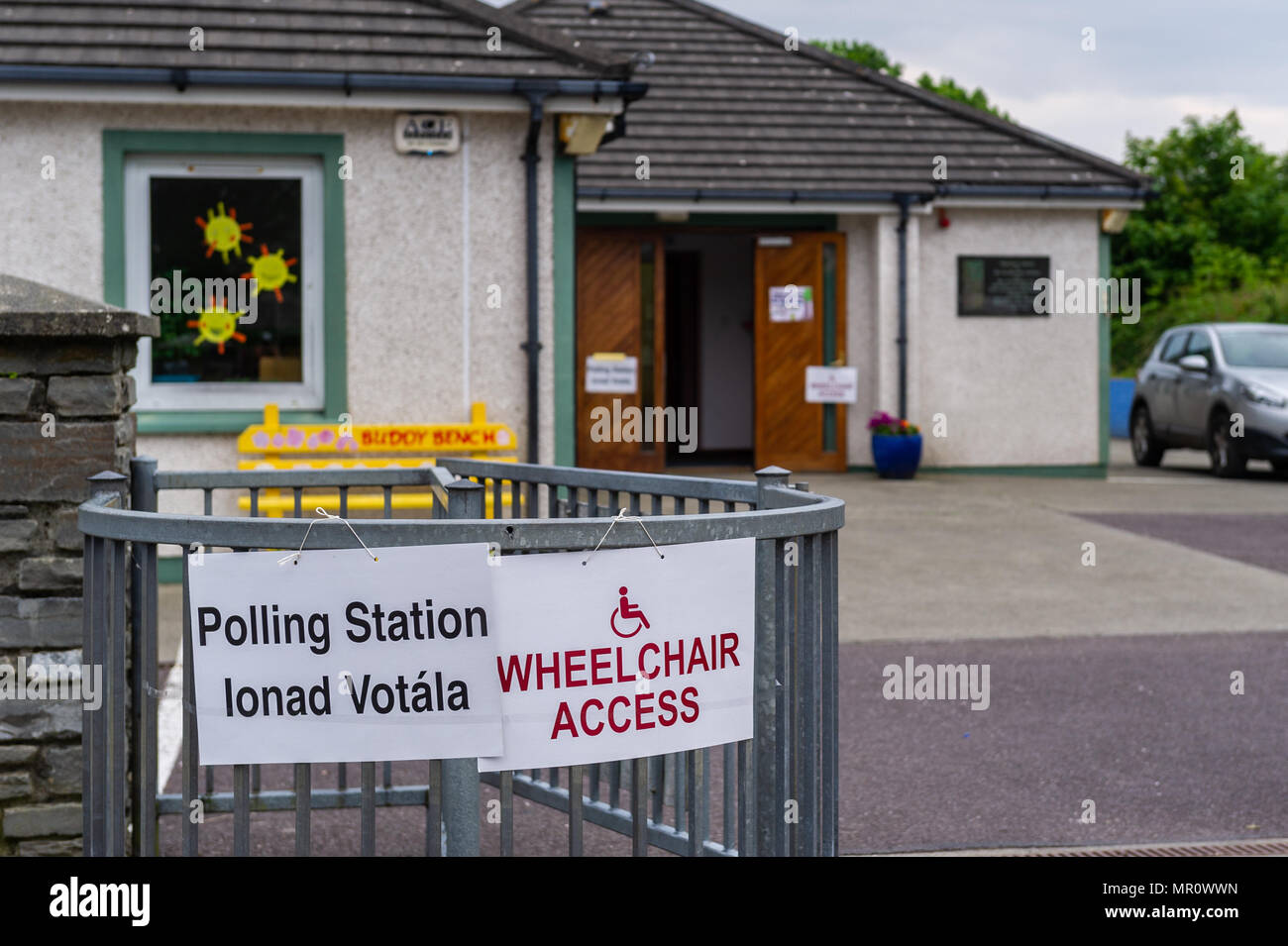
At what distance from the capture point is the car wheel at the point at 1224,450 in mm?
18031

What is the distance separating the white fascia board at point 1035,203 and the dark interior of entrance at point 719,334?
4.86 m

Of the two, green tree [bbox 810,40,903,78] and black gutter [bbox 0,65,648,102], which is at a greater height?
green tree [bbox 810,40,903,78]

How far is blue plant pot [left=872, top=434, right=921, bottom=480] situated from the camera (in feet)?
55.1

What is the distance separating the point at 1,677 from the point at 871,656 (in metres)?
4.75

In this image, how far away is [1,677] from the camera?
4184 millimetres

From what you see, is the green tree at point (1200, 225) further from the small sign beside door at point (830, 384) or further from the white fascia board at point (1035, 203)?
the small sign beside door at point (830, 384)

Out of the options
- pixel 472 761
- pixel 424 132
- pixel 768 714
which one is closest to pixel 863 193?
pixel 424 132

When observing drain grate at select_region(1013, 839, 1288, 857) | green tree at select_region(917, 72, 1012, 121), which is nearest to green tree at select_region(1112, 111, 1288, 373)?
green tree at select_region(917, 72, 1012, 121)

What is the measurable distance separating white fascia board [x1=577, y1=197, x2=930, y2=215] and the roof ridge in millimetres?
5272

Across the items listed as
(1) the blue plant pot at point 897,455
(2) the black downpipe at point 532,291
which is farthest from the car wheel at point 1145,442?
(2) the black downpipe at point 532,291

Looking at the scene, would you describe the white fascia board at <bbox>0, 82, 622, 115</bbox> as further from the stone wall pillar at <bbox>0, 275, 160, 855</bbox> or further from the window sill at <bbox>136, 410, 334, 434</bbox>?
the stone wall pillar at <bbox>0, 275, 160, 855</bbox>

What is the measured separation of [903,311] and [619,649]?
14.8 meters

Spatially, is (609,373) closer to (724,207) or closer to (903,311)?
(724,207)
